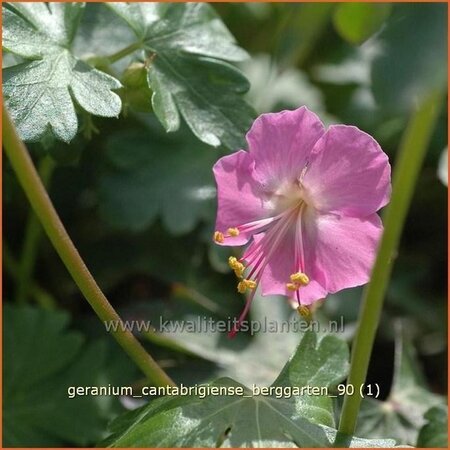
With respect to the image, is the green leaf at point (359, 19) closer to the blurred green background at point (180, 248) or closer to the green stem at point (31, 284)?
the blurred green background at point (180, 248)

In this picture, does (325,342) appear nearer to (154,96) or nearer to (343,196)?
(343,196)

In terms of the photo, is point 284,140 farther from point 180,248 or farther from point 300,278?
point 180,248

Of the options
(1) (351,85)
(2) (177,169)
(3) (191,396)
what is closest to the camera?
(3) (191,396)

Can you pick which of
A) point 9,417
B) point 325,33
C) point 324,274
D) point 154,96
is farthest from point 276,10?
point 9,417

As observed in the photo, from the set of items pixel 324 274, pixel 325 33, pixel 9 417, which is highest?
pixel 325 33

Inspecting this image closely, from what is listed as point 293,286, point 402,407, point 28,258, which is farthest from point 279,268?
point 28,258

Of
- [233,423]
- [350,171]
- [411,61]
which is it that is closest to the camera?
[411,61]
